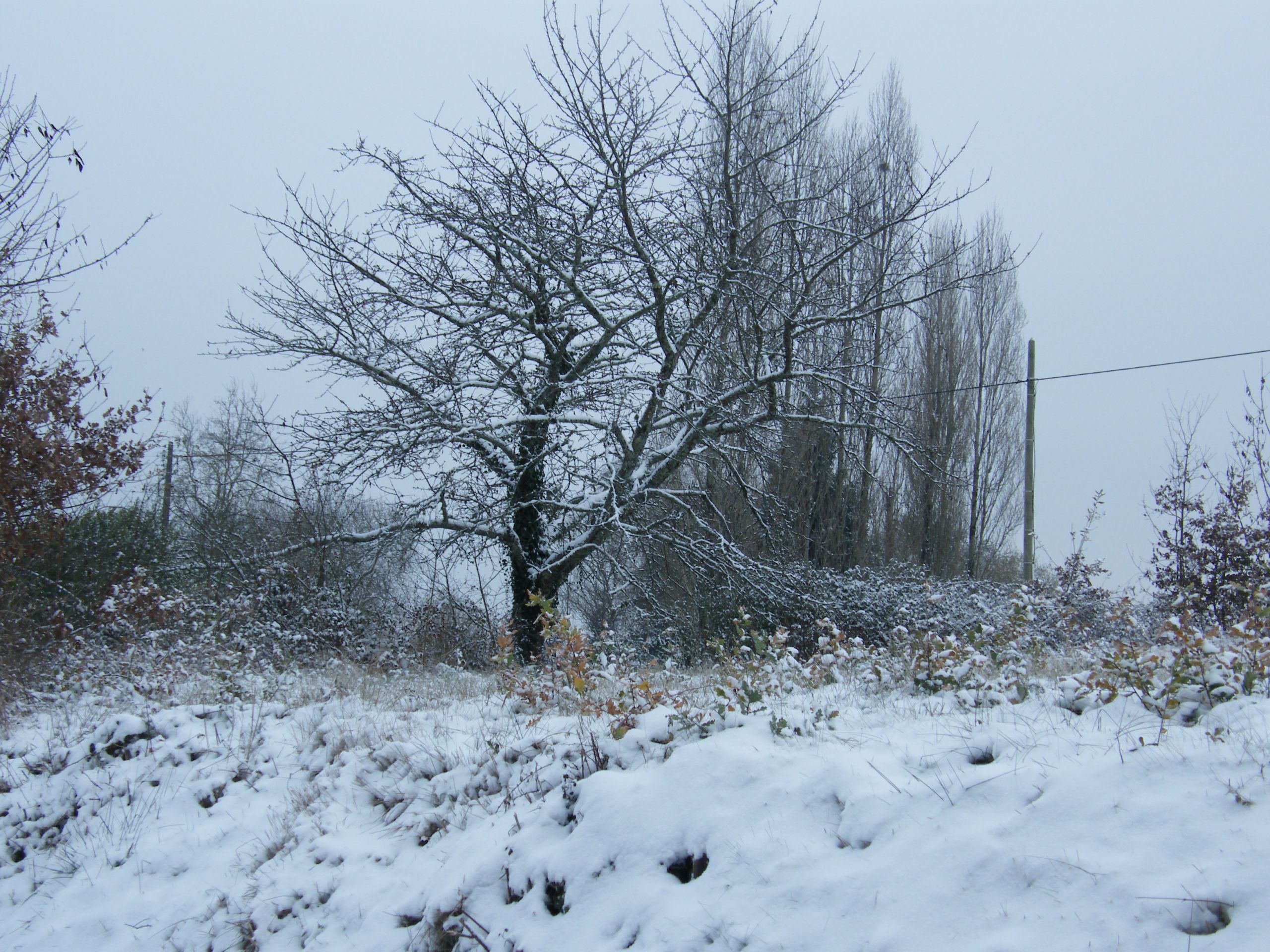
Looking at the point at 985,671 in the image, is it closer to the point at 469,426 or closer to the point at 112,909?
the point at 112,909

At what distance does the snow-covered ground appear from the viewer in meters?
2.35

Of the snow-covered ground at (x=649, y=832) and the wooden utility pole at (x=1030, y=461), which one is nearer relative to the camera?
the snow-covered ground at (x=649, y=832)

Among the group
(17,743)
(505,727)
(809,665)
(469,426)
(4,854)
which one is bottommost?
(4,854)

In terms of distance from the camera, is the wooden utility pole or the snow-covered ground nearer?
the snow-covered ground

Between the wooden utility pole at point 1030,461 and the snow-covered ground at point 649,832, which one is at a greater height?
the wooden utility pole at point 1030,461

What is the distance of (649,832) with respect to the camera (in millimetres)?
3154

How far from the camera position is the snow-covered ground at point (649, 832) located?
2.35 m

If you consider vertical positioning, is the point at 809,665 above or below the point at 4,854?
above

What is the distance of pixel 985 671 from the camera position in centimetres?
457

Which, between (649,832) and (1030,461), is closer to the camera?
(649,832)

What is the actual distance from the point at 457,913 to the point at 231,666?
444 centimetres

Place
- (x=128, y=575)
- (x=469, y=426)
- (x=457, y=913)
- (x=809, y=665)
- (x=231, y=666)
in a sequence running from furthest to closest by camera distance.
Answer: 1. (x=128, y=575)
2. (x=469, y=426)
3. (x=231, y=666)
4. (x=809, y=665)
5. (x=457, y=913)

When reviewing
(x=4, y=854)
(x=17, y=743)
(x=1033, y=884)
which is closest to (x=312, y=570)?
(x=17, y=743)

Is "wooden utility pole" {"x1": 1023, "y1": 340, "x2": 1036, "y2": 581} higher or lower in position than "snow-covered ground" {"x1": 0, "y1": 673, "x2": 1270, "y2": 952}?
higher
